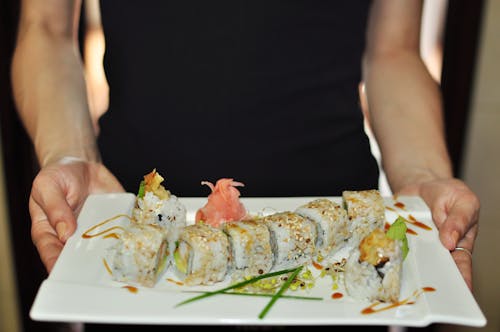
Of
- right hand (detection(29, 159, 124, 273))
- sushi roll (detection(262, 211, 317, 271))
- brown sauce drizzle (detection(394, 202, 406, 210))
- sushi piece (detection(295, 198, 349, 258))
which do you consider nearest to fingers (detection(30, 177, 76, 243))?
right hand (detection(29, 159, 124, 273))

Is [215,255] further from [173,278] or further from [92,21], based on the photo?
[92,21]

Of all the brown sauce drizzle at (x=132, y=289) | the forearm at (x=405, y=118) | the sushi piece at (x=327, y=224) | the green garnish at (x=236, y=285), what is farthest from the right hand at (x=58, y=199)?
the forearm at (x=405, y=118)

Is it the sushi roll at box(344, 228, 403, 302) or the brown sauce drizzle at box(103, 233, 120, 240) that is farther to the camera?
the brown sauce drizzle at box(103, 233, 120, 240)

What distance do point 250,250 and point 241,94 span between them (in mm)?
809

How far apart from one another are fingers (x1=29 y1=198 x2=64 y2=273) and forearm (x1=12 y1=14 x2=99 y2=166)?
380 millimetres

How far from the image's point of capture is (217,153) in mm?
2234

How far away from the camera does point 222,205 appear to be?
1.71m

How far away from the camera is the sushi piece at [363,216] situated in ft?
5.60

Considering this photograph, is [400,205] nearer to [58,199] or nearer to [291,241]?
[291,241]

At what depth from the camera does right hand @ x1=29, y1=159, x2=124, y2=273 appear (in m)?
1.59

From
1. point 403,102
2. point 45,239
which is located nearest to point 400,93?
point 403,102

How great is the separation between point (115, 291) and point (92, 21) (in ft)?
5.40

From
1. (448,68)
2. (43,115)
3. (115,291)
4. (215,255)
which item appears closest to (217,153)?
(43,115)

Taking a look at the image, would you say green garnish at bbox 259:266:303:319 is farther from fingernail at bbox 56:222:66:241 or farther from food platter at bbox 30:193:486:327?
fingernail at bbox 56:222:66:241
